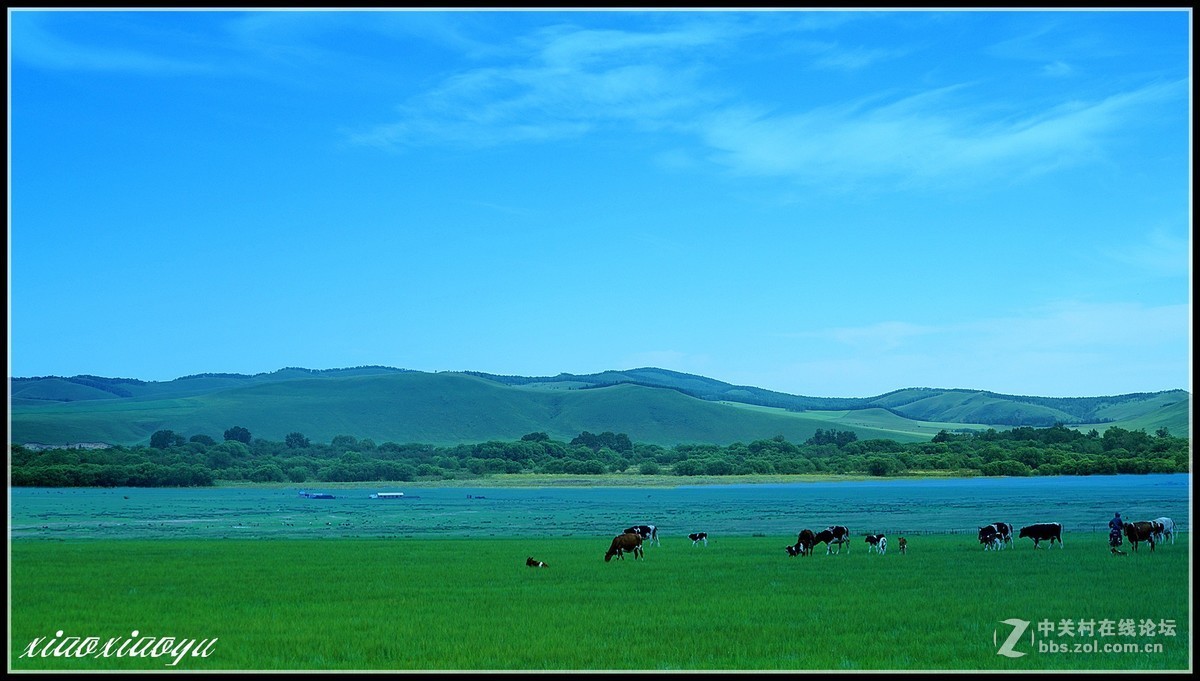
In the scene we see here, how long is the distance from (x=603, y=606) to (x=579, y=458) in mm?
119299

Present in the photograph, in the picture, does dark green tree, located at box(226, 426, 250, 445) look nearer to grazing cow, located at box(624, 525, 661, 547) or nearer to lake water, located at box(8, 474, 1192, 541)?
lake water, located at box(8, 474, 1192, 541)

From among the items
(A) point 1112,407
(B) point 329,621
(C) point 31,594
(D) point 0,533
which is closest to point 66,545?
(C) point 31,594

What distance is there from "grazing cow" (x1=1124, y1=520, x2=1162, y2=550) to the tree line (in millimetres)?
86783

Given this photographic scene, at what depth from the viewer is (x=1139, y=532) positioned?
31.4 metres

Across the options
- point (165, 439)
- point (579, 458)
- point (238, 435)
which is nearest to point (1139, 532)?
point (579, 458)

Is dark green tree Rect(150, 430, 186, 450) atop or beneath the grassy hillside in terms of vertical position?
beneath

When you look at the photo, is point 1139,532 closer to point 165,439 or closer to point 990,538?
point 990,538

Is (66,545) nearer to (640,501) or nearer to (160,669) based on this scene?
(160,669)

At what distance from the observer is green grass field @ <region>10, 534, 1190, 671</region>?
627 inches

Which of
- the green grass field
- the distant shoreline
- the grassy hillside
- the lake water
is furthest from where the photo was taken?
the grassy hillside

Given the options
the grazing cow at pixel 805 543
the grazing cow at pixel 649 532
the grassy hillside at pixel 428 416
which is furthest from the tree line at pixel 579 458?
the grazing cow at pixel 805 543

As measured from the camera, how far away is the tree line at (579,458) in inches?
4412

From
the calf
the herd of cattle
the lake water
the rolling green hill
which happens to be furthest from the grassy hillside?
the calf

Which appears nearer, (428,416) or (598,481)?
(598,481)
